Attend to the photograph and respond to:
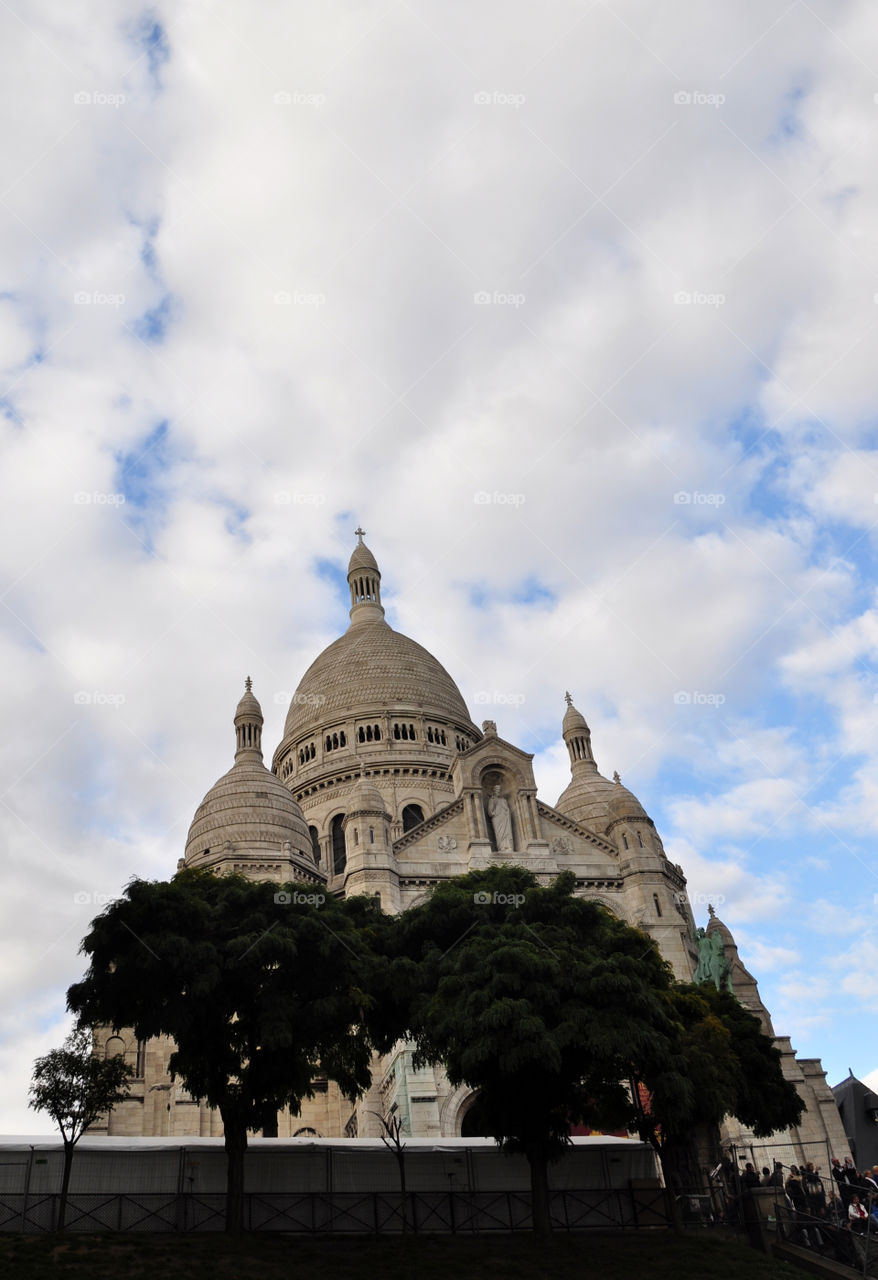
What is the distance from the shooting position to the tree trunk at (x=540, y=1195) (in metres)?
24.1

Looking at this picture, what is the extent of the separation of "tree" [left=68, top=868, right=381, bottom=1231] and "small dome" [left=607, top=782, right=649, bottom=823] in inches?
950

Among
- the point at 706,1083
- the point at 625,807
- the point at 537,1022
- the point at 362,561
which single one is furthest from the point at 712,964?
the point at 362,561

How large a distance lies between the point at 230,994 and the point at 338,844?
34.8m

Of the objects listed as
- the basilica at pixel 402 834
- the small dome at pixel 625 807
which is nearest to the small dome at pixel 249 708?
the basilica at pixel 402 834

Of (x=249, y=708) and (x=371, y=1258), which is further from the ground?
(x=249, y=708)

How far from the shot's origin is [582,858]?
47.5 m

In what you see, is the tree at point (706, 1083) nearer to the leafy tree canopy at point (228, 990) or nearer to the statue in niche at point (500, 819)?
the leafy tree canopy at point (228, 990)

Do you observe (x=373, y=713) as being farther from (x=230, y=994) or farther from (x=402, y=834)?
(x=230, y=994)

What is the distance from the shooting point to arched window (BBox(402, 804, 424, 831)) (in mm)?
58969

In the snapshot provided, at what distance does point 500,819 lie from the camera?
48.0 m

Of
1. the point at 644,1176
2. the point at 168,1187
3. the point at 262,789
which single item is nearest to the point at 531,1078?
the point at 644,1176

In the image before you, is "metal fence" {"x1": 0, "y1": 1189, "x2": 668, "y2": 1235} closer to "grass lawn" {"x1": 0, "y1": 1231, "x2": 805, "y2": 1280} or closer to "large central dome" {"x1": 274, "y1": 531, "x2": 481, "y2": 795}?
"grass lawn" {"x1": 0, "y1": 1231, "x2": 805, "y2": 1280}

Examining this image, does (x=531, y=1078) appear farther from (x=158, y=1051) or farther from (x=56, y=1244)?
(x=158, y=1051)

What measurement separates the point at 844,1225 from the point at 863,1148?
40.0m
